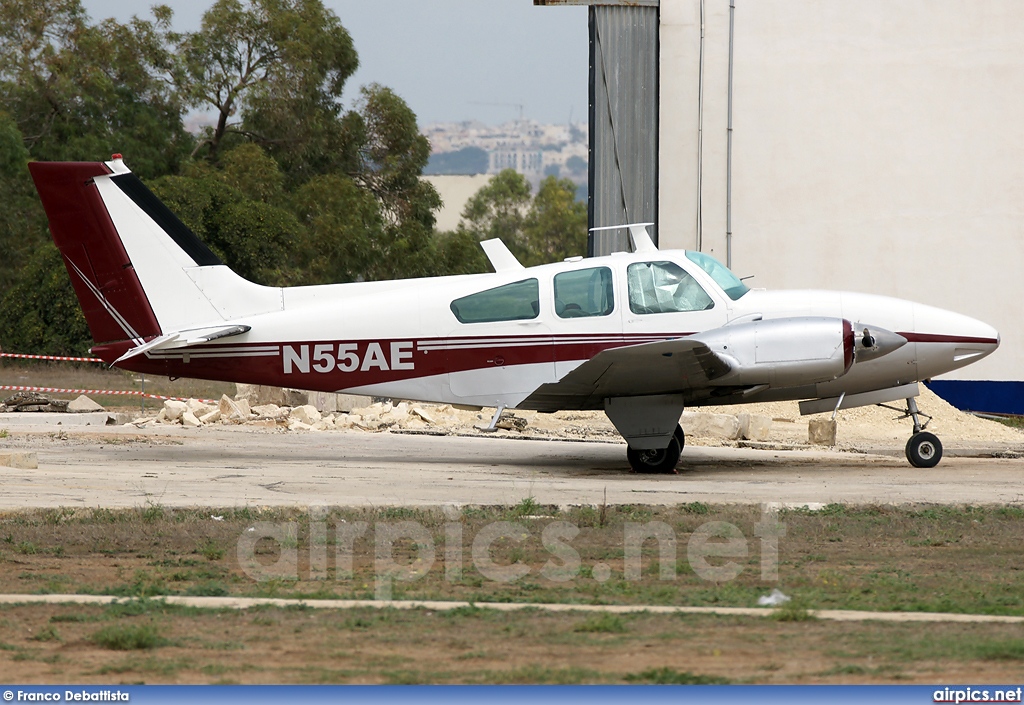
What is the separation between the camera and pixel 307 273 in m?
42.5

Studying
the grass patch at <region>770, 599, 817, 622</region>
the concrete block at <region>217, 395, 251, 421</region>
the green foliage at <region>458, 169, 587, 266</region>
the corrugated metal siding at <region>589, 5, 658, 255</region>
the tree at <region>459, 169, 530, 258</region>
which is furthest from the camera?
the tree at <region>459, 169, 530, 258</region>

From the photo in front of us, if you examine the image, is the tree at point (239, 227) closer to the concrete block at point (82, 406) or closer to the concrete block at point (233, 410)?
the concrete block at point (82, 406)

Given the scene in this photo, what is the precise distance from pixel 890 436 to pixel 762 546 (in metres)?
12.5

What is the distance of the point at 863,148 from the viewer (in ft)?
84.1

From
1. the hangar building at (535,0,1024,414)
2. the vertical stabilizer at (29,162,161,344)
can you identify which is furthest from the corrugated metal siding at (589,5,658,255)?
the vertical stabilizer at (29,162,161,344)

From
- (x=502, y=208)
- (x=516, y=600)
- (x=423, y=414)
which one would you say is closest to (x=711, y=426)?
(x=423, y=414)

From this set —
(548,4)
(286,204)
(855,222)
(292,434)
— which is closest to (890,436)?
(855,222)

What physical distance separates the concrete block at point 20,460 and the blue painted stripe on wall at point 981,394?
1860cm

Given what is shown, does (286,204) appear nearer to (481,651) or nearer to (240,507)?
(240,507)

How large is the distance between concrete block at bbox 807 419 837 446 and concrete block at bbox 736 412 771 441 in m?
0.92

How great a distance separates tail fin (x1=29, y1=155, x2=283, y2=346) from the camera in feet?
46.1

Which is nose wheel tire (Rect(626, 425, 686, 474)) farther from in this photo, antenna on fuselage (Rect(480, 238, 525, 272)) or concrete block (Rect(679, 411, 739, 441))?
concrete block (Rect(679, 411, 739, 441))

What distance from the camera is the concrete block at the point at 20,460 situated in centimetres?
1241

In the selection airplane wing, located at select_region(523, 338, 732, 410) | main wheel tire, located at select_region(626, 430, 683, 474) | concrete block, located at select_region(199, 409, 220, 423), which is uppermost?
airplane wing, located at select_region(523, 338, 732, 410)
